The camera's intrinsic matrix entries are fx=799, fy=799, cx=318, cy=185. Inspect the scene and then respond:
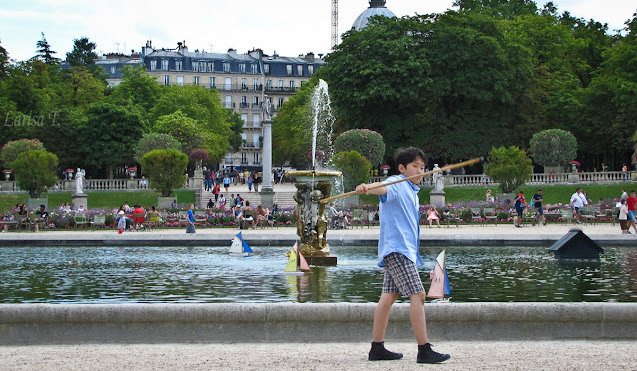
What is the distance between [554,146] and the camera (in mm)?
47156

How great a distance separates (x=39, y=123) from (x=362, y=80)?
920 inches

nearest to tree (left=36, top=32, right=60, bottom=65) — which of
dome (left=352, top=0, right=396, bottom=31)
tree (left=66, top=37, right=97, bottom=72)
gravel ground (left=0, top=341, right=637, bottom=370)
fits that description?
tree (left=66, top=37, right=97, bottom=72)

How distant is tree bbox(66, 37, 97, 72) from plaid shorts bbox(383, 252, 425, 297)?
80382mm

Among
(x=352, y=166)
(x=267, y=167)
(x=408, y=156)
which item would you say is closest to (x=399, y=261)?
(x=408, y=156)

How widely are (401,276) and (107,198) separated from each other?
42.8 m

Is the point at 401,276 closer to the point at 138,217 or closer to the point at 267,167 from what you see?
the point at 138,217

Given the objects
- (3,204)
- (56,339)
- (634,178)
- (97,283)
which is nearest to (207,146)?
(3,204)

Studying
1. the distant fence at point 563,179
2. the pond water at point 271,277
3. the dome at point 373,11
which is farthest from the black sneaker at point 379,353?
the dome at point 373,11

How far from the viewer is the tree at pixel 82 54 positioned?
272 ft

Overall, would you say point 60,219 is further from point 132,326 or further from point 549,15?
point 549,15

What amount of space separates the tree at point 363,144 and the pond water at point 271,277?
28388mm

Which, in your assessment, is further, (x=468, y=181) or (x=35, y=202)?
(x=468, y=181)

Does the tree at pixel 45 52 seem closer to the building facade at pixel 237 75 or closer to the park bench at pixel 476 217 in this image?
the building facade at pixel 237 75

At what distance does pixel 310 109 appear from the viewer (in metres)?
71.6
